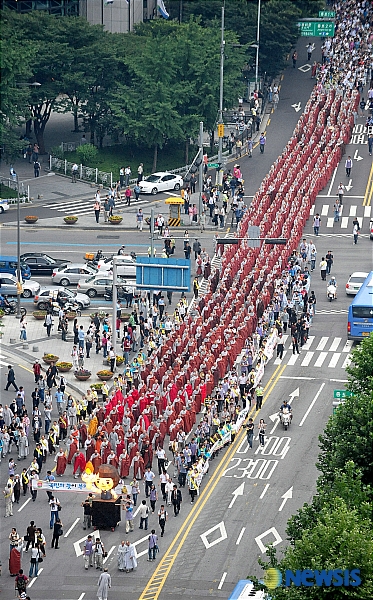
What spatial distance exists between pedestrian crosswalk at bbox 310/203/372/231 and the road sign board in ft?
83.0

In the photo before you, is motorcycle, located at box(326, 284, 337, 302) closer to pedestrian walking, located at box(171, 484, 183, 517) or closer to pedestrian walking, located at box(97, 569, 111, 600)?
pedestrian walking, located at box(171, 484, 183, 517)

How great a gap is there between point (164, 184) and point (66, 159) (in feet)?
29.8

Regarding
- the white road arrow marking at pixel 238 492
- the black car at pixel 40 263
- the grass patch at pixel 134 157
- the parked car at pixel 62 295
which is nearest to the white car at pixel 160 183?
the grass patch at pixel 134 157

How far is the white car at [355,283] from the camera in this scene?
78.1 meters

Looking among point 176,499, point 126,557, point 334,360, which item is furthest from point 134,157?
point 126,557

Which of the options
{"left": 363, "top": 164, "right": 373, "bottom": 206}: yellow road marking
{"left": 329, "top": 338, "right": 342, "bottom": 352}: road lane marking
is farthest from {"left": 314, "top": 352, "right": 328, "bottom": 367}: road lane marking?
{"left": 363, "top": 164, "right": 373, "bottom": 206}: yellow road marking

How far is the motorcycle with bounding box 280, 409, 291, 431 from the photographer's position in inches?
2440

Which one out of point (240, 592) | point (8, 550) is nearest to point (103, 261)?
point (8, 550)

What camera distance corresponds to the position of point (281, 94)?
116625 millimetres

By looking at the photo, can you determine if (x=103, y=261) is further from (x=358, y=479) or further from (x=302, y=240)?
(x=358, y=479)

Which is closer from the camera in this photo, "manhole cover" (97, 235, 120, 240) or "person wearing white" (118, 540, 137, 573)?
"person wearing white" (118, 540, 137, 573)

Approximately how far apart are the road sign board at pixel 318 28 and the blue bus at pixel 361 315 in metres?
46.7

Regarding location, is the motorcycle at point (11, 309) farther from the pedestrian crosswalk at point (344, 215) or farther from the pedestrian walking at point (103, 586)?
the pedestrian walking at point (103, 586)

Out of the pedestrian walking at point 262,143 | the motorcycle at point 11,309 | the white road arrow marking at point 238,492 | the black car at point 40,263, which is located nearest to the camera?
the white road arrow marking at point 238,492
